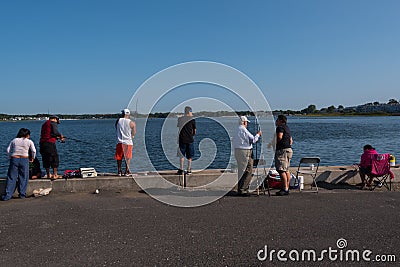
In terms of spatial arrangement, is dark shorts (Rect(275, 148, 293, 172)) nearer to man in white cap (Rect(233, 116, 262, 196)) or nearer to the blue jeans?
man in white cap (Rect(233, 116, 262, 196))

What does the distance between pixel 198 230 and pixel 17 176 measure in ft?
15.1

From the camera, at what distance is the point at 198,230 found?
18.4ft

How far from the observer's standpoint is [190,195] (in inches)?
312

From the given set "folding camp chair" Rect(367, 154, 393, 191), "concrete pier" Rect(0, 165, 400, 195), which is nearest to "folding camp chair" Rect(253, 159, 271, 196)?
"concrete pier" Rect(0, 165, 400, 195)

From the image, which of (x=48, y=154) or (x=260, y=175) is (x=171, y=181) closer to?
(x=260, y=175)

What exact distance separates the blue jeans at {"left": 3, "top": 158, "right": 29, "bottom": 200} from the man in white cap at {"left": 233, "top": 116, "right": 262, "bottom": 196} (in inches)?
189

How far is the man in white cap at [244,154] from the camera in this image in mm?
7945

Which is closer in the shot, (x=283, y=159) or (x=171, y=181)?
(x=283, y=159)

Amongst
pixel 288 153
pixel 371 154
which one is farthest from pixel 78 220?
pixel 371 154

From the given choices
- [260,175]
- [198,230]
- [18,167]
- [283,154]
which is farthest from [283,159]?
[18,167]

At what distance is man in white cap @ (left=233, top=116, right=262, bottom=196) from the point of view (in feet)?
26.1

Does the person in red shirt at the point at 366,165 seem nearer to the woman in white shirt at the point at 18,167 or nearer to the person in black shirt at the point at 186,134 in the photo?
the person in black shirt at the point at 186,134

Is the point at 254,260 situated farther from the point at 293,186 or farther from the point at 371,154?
the point at 371,154

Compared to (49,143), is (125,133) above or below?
above
